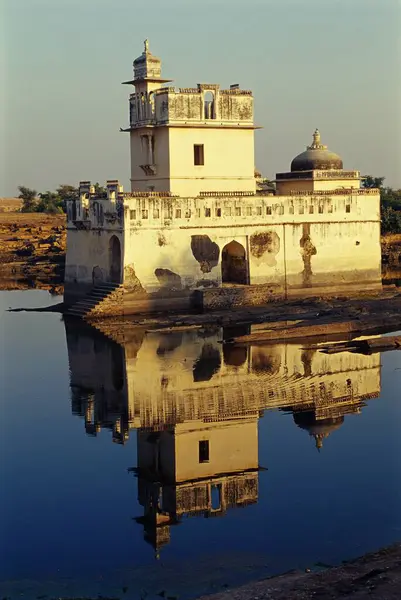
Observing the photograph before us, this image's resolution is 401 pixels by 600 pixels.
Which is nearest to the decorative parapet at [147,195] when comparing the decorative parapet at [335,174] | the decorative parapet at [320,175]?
the decorative parapet at [320,175]

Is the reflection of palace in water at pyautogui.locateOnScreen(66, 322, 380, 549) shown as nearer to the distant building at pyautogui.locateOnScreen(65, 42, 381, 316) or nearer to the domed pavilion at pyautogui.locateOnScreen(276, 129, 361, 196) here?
the distant building at pyautogui.locateOnScreen(65, 42, 381, 316)

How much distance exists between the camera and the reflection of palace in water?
54.2ft

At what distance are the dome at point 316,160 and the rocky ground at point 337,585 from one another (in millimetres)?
27282

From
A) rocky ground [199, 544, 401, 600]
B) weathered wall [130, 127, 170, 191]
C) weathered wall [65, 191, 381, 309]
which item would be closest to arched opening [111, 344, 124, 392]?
weathered wall [65, 191, 381, 309]

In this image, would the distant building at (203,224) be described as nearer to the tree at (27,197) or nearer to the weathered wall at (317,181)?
the weathered wall at (317,181)

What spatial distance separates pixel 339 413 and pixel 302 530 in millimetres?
6635

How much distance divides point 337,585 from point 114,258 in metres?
24.1

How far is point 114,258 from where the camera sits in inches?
1371

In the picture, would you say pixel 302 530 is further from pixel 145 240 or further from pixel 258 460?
pixel 145 240

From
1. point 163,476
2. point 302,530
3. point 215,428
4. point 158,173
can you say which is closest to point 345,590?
point 302,530

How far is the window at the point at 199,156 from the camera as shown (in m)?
35.1

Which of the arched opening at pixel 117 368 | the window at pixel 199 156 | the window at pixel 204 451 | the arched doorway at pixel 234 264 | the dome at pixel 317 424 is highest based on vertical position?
the window at pixel 199 156

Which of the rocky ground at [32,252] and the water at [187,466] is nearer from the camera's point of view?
the water at [187,466]

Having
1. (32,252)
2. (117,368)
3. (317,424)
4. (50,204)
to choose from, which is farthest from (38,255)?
(317,424)
